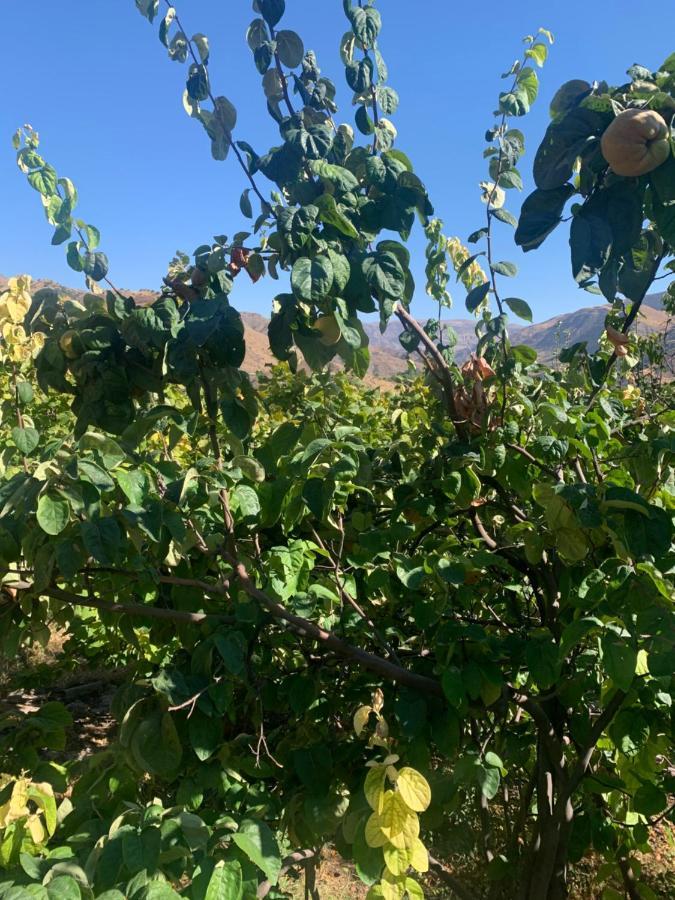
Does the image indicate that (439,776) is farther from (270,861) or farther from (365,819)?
(270,861)

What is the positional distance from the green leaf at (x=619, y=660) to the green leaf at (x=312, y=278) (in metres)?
0.87

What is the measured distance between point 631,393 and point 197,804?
2.80m

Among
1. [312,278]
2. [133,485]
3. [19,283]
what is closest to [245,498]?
[133,485]

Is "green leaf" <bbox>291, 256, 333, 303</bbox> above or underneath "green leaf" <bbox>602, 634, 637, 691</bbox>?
above

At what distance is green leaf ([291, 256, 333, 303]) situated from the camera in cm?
110

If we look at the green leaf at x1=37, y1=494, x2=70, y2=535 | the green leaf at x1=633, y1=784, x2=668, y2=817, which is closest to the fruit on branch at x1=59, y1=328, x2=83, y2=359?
the green leaf at x1=37, y1=494, x2=70, y2=535

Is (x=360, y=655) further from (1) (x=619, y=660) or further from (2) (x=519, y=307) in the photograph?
(2) (x=519, y=307)

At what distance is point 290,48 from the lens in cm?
135

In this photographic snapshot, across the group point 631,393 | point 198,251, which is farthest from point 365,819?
point 631,393

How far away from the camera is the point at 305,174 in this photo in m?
1.34

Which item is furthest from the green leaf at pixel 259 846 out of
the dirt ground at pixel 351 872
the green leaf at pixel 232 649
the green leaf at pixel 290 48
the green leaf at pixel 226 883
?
the green leaf at pixel 290 48

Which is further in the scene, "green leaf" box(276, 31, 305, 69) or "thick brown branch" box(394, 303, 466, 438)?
"thick brown branch" box(394, 303, 466, 438)

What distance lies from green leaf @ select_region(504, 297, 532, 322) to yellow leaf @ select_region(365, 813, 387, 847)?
1115mm

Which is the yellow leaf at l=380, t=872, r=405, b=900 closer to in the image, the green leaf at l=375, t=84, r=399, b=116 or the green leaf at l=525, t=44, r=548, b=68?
the green leaf at l=375, t=84, r=399, b=116
